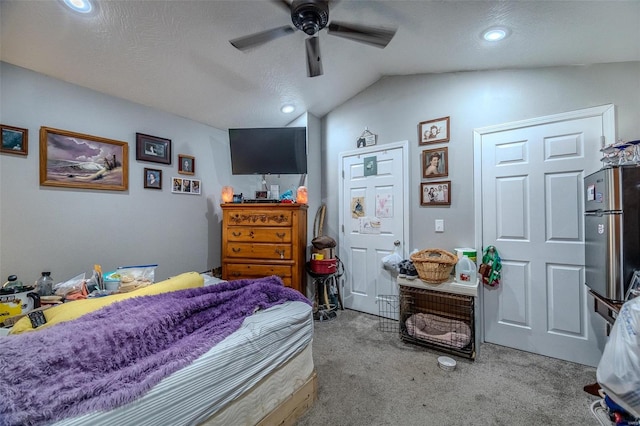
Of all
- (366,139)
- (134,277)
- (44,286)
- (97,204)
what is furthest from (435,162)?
(44,286)

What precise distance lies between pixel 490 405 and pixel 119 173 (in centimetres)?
345

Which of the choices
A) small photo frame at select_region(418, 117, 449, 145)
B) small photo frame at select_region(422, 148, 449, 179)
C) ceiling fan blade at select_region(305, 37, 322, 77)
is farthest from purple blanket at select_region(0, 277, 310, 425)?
small photo frame at select_region(418, 117, 449, 145)

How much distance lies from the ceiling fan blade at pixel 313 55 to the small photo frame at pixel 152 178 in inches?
74.1

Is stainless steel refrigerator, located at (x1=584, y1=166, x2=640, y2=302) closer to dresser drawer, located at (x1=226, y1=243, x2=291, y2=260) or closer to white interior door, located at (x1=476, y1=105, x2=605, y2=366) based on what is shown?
white interior door, located at (x1=476, y1=105, x2=605, y2=366)

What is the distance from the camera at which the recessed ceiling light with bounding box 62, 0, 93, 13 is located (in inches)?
60.3

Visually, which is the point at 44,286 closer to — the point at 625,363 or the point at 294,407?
the point at 294,407

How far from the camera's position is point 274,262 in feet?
9.25

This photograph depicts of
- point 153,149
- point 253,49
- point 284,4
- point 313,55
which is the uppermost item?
point 284,4

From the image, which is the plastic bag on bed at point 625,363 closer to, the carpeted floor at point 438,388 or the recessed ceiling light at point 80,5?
the carpeted floor at point 438,388

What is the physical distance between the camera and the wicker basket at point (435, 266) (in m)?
2.24

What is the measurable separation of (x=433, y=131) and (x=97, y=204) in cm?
329

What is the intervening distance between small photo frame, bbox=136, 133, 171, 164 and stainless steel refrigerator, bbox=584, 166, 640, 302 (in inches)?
144

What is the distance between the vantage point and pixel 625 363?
3.79 feet

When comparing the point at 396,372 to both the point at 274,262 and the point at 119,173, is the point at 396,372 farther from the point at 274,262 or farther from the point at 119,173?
the point at 119,173
